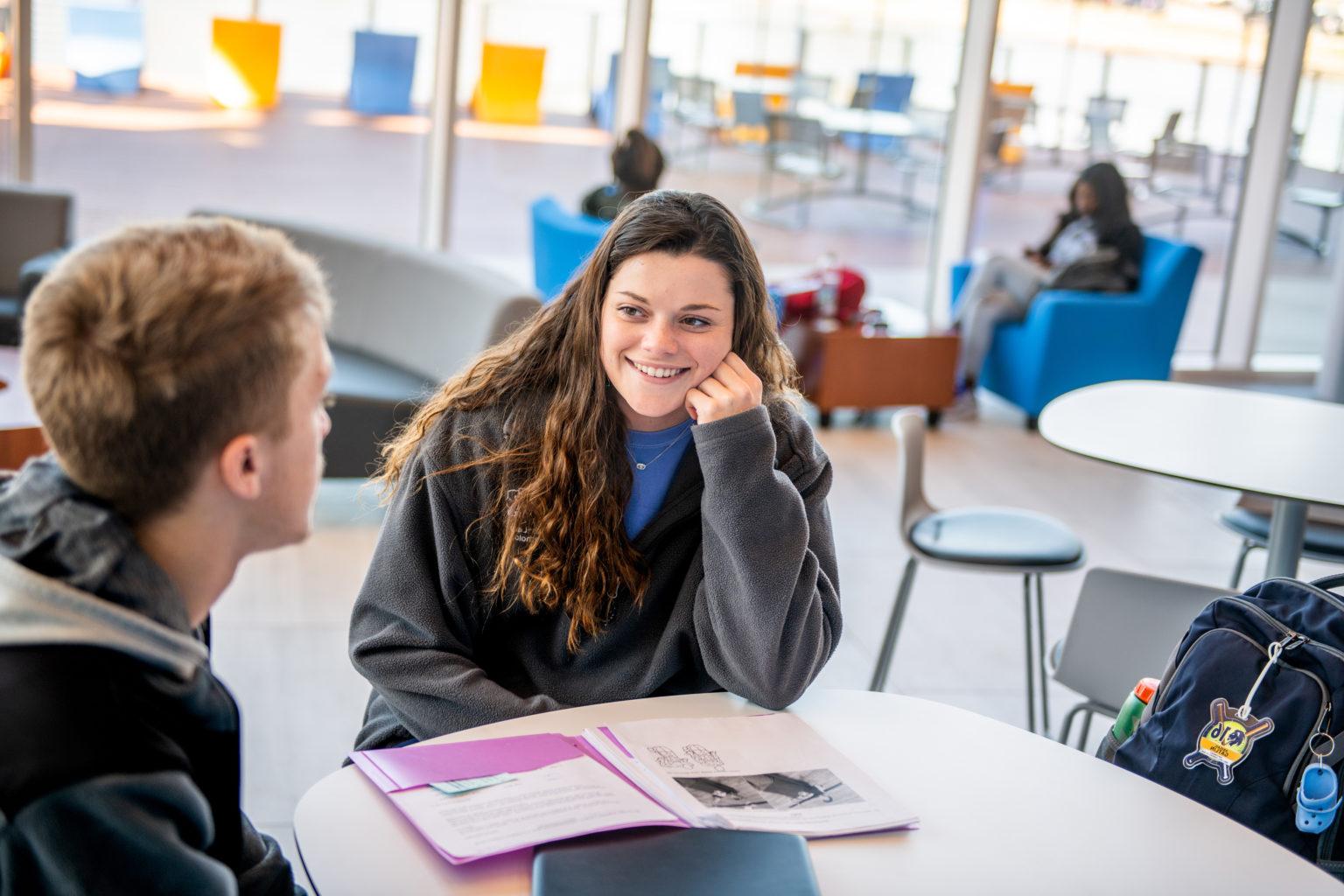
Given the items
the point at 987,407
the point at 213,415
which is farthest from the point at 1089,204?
the point at 213,415

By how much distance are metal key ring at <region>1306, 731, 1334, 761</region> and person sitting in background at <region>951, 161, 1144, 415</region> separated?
497 centimetres

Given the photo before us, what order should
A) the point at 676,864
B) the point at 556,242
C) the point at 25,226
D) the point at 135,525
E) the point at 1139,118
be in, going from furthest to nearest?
the point at 1139,118, the point at 556,242, the point at 25,226, the point at 676,864, the point at 135,525

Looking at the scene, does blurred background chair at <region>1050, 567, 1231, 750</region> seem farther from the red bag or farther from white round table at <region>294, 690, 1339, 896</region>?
the red bag

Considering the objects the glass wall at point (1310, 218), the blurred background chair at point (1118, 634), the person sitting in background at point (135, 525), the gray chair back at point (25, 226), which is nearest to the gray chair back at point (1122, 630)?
the blurred background chair at point (1118, 634)

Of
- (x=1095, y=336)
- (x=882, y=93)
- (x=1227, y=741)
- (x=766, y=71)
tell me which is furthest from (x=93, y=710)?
(x=882, y=93)

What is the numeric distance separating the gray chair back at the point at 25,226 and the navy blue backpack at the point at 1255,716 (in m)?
5.47

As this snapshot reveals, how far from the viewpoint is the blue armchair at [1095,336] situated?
6.44 meters

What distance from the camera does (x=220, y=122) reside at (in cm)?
734

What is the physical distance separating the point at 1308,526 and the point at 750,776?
7.94 feet

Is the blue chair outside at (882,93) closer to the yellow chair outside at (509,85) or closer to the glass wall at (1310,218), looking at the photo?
the yellow chair outside at (509,85)

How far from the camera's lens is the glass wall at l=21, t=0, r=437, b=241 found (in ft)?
22.5

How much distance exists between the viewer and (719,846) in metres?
1.39

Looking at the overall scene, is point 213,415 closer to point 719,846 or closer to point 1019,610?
point 719,846

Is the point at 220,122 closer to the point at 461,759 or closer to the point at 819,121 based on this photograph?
the point at 819,121
